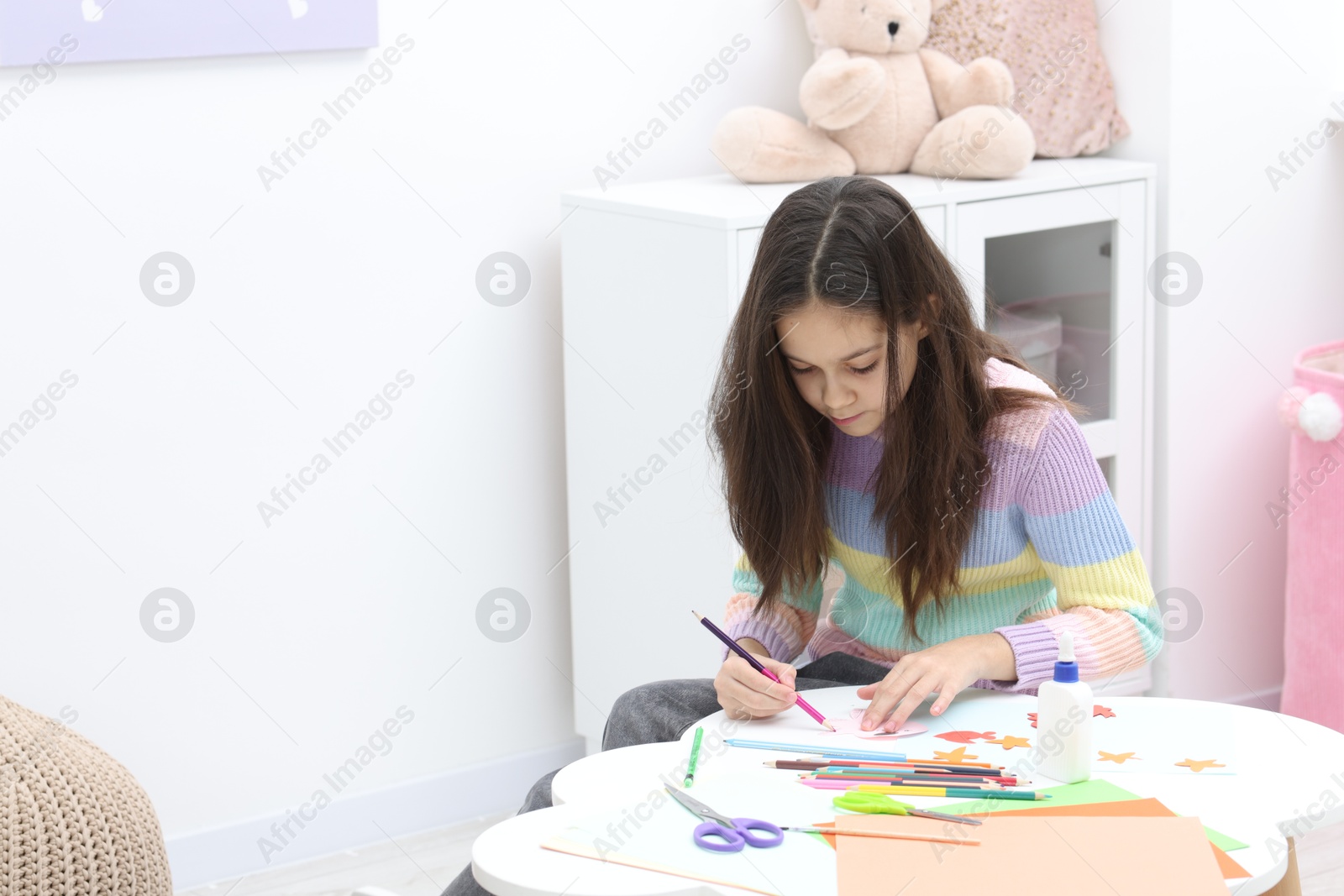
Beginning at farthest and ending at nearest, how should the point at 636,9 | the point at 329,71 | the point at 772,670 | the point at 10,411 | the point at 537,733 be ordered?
the point at 537,733, the point at 636,9, the point at 329,71, the point at 10,411, the point at 772,670

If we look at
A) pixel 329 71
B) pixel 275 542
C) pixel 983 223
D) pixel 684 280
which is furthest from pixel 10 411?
pixel 983 223

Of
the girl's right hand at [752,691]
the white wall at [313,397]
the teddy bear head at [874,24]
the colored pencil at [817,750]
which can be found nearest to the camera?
the colored pencil at [817,750]

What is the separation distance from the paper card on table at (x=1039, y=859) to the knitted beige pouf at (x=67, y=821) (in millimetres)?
907

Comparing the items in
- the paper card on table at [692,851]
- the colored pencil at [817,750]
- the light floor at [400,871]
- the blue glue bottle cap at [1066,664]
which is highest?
the blue glue bottle cap at [1066,664]

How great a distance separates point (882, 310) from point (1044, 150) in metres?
1.18

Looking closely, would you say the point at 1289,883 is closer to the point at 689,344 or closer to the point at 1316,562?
the point at 689,344

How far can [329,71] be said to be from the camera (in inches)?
86.7

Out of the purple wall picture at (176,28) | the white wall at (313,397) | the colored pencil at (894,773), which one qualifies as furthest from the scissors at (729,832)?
the purple wall picture at (176,28)

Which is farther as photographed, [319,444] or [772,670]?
[319,444]

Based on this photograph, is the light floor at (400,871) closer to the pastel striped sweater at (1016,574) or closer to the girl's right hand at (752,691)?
the pastel striped sweater at (1016,574)

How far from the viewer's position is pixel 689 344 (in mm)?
2150

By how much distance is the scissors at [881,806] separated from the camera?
3.79 feet

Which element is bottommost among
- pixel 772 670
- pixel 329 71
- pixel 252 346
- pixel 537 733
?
pixel 537 733

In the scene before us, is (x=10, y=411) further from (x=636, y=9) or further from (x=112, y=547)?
(x=636, y=9)
